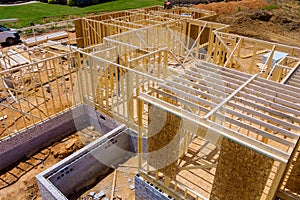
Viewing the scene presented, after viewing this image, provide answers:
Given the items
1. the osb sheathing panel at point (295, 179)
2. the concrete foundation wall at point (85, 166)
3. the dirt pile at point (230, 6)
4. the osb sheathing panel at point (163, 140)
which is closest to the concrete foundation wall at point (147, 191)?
the osb sheathing panel at point (163, 140)

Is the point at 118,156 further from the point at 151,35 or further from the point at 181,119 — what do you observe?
the point at 151,35

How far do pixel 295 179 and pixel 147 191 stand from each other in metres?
3.44

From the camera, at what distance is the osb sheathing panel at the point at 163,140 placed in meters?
5.09

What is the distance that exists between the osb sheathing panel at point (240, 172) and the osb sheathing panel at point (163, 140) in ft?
3.59

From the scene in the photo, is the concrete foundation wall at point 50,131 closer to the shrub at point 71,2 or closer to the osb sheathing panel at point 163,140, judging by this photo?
the osb sheathing panel at point 163,140

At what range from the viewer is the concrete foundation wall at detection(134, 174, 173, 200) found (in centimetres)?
594

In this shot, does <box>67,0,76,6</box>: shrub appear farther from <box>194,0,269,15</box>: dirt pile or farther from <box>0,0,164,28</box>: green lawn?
<box>194,0,269,15</box>: dirt pile

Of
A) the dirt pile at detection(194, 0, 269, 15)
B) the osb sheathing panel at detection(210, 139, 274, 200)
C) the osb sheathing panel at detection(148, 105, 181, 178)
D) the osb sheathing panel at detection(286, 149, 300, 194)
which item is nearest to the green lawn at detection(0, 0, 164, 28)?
the dirt pile at detection(194, 0, 269, 15)

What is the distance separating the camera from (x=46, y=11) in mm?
31359

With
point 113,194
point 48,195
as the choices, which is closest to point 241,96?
point 113,194

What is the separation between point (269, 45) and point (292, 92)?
4774 mm

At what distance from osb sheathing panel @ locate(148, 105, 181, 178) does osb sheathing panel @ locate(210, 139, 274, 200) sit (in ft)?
3.59

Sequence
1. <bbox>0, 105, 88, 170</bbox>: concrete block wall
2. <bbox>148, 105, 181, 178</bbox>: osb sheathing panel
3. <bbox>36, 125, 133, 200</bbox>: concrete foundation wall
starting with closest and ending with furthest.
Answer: <bbox>148, 105, 181, 178</bbox>: osb sheathing panel → <bbox>36, 125, 133, 200</bbox>: concrete foundation wall → <bbox>0, 105, 88, 170</bbox>: concrete block wall

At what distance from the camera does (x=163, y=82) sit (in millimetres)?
5887
